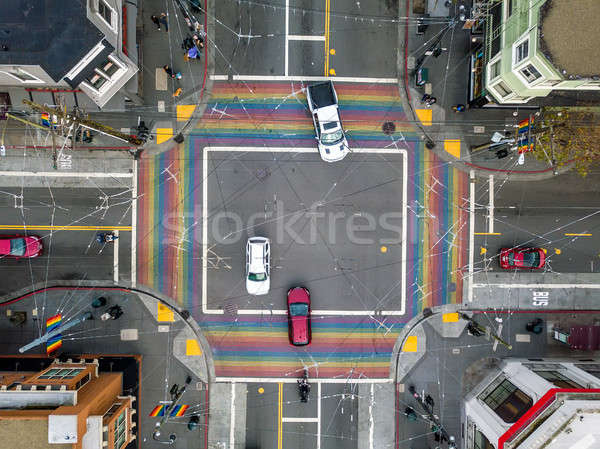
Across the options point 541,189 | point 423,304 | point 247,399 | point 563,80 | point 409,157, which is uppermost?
point 563,80

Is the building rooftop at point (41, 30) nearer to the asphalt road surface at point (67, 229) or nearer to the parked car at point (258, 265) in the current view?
the asphalt road surface at point (67, 229)

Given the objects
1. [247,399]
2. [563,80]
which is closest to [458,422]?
[247,399]

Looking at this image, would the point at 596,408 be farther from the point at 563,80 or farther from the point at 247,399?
the point at 247,399

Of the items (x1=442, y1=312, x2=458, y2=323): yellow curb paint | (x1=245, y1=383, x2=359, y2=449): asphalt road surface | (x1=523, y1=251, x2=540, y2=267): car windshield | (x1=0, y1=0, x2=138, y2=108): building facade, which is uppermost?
(x1=0, y1=0, x2=138, y2=108): building facade

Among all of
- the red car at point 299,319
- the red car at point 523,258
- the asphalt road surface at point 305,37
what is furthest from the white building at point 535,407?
the asphalt road surface at point 305,37

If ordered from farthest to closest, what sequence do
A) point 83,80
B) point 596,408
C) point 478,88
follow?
point 478,88, point 83,80, point 596,408

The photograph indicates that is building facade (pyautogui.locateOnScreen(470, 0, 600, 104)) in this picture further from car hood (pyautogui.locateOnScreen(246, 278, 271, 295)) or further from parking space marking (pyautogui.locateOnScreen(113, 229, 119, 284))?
parking space marking (pyautogui.locateOnScreen(113, 229, 119, 284))

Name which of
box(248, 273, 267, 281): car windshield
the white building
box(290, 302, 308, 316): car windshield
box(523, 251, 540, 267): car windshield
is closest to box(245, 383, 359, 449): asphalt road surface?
box(290, 302, 308, 316): car windshield

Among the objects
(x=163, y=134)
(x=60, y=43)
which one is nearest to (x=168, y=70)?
(x=163, y=134)
